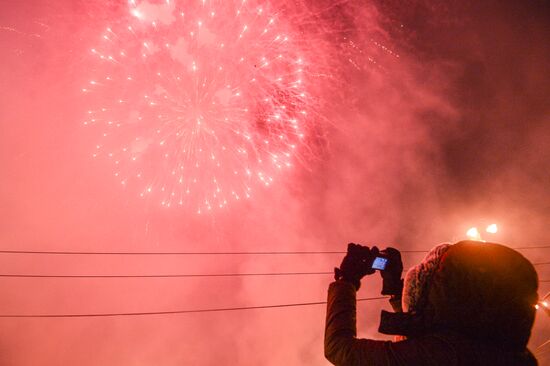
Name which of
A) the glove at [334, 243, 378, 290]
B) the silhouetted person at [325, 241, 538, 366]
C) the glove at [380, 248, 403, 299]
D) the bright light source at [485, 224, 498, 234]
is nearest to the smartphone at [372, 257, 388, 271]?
the glove at [380, 248, 403, 299]

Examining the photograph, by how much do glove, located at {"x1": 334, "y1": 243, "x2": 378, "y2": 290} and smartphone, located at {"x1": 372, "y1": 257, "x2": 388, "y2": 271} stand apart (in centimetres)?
24

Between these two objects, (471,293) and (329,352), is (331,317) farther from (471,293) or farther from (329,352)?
(471,293)

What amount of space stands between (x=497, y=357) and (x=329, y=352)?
0.76 meters

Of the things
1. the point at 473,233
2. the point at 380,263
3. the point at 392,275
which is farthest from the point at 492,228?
the point at 380,263

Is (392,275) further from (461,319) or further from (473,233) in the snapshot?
(473,233)

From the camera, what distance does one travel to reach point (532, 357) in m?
1.30

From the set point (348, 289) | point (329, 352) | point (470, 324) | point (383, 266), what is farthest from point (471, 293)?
point (383, 266)

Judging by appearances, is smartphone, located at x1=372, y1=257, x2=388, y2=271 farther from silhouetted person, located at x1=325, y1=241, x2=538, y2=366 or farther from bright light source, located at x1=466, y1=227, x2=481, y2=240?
bright light source, located at x1=466, y1=227, x2=481, y2=240

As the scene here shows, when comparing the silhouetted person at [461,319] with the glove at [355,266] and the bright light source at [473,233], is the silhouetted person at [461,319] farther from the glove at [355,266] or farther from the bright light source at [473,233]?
the bright light source at [473,233]

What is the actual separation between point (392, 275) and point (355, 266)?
734 millimetres

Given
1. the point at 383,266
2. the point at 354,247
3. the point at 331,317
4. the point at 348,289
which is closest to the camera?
the point at 331,317

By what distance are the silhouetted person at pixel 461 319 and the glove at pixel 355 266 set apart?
0.36 metres

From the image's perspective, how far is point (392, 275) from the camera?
2.49m

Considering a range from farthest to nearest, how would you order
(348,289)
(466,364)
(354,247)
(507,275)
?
1. (354,247)
2. (348,289)
3. (507,275)
4. (466,364)
